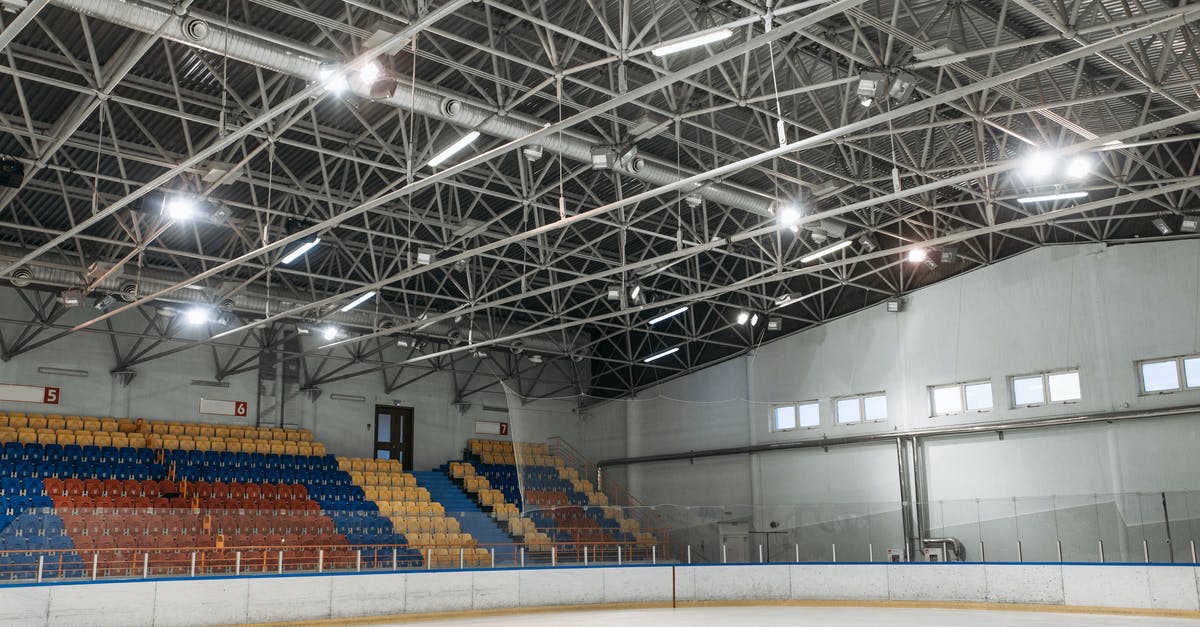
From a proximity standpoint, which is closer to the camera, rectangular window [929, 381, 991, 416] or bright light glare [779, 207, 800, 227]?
bright light glare [779, 207, 800, 227]

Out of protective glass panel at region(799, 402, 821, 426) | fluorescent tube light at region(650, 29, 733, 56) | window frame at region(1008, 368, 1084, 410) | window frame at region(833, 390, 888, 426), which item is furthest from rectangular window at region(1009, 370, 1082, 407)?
fluorescent tube light at region(650, 29, 733, 56)

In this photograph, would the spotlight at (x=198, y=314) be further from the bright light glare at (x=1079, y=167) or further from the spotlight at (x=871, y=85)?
the bright light glare at (x=1079, y=167)

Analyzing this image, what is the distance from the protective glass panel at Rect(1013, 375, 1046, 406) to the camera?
25.2 m

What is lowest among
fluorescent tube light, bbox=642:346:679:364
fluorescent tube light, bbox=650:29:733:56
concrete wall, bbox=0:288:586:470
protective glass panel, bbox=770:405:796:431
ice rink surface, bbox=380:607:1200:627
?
ice rink surface, bbox=380:607:1200:627

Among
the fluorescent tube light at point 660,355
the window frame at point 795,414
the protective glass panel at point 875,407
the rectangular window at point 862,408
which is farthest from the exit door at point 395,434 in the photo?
the protective glass panel at point 875,407

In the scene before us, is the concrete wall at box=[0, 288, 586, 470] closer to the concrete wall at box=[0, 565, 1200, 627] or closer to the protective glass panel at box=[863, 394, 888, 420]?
the concrete wall at box=[0, 565, 1200, 627]

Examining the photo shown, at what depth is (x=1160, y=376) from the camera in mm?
23031

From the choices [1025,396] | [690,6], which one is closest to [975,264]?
[1025,396]

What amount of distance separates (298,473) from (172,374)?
525 centimetres

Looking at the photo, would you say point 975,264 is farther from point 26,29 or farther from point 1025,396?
point 26,29

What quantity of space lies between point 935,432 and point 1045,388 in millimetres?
3246

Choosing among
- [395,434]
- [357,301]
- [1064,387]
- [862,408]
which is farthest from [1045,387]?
[395,434]

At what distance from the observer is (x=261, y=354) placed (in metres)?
31.9

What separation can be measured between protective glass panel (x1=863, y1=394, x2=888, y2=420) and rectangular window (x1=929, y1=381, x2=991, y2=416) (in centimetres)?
154
